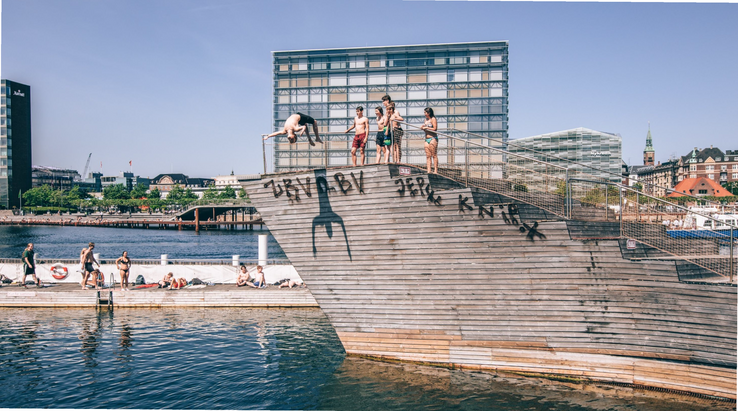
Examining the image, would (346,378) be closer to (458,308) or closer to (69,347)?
(458,308)

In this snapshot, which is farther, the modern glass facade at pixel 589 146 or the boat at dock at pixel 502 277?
the modern glass facade at pixel 589 146

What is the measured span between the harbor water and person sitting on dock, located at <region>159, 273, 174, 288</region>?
382 centimetres

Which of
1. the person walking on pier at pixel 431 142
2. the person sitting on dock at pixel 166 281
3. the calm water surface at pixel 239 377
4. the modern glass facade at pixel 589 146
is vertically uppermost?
the modern glass facade at pixel 589 146

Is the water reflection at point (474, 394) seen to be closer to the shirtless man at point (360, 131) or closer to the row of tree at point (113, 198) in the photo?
the shirtless man at point (360, 131)

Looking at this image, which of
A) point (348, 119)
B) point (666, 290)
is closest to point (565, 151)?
point (348, 119)

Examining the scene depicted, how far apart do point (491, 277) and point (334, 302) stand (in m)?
4.54

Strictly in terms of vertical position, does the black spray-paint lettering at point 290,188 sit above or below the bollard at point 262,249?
above

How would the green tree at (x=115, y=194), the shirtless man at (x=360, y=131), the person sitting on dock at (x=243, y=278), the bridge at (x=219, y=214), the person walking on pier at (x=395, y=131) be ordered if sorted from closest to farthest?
the person walking on pier at (x=395, y=131) < the shirtless man at (x=360, y=131) < the person sitting on dock at (x=243, y=278) < the bridge at (x=219, y=214) < the green tree at (x=115, y=194)

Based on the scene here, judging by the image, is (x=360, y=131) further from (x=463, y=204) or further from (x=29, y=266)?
(x=29, y=266)

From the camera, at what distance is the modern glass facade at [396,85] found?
73.7 m

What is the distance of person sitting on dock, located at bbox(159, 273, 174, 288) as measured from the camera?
23.3 m

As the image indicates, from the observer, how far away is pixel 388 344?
12969 millimetres

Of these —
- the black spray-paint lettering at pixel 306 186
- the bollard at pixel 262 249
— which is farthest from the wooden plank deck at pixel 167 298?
the black spray-paint lettering at pixel 306 186

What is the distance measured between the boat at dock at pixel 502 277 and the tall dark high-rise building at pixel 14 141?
137765 mm
